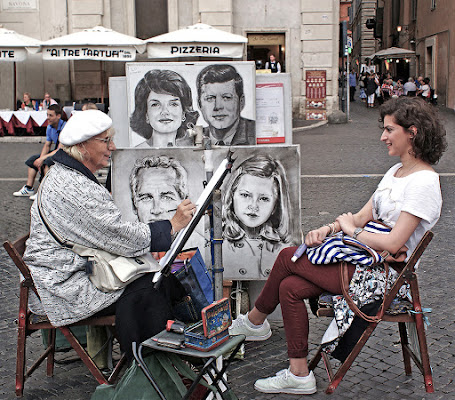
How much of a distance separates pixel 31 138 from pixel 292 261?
13.5 meters

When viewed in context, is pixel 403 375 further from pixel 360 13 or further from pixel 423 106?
pixel 360 13

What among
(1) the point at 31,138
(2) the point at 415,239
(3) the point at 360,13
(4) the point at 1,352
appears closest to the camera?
(2) the point at 415,239

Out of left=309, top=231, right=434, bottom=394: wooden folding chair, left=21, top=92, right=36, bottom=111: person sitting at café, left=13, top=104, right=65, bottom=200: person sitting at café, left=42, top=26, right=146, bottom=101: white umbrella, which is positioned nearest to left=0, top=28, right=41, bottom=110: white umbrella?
left=42, top=26, right=146, bottom=101: white umbrella

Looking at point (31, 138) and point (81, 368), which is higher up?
point (31, 138)

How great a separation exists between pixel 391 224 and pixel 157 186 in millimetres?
1371

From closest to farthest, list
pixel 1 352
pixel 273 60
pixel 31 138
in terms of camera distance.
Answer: pixel 1 352
pixel 31 138
pixel 273 60

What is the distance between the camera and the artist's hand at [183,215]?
317 centimetres

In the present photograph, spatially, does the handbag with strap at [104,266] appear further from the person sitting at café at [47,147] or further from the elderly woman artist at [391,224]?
the person sitting at café at [47,147]

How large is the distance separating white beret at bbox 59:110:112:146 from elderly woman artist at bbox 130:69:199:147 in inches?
56.8

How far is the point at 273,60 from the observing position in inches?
755

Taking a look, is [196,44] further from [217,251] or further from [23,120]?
[217,251]

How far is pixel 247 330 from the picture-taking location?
3875 mm

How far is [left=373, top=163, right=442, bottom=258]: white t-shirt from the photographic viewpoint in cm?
320

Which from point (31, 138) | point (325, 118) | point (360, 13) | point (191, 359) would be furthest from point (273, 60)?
point (360, 13)
